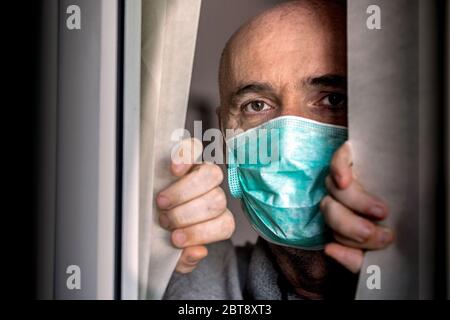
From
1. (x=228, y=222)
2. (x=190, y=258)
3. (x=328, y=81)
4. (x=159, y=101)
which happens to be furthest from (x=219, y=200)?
(x=328, y=81)

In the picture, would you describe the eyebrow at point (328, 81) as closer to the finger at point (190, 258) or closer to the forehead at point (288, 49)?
the forehead at point (288, 49)

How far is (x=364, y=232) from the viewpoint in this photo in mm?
1081

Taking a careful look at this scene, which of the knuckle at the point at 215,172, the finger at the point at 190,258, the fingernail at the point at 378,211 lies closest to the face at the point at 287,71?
the knuckle at the point at 215,172

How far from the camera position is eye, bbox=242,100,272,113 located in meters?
1.17

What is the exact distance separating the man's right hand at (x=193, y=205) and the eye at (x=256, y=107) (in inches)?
6.0

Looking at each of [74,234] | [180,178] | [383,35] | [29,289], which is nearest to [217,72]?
[180,178]

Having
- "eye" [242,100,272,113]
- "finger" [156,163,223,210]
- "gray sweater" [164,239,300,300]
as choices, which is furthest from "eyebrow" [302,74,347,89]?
"gray sweater" [164,239,300,300]

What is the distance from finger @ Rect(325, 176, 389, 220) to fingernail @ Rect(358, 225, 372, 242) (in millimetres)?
30

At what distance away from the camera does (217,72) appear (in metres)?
1.18

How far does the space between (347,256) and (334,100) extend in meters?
0.37

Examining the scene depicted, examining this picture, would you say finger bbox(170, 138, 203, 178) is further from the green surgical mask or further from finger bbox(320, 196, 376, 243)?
finger bbox(320, 196, 376, 243)

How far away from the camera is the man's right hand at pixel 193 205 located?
1167mm

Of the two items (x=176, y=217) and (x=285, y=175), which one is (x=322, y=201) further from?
(x=176, y=217)

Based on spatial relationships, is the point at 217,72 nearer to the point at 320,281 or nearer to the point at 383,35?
the point at 383,35
